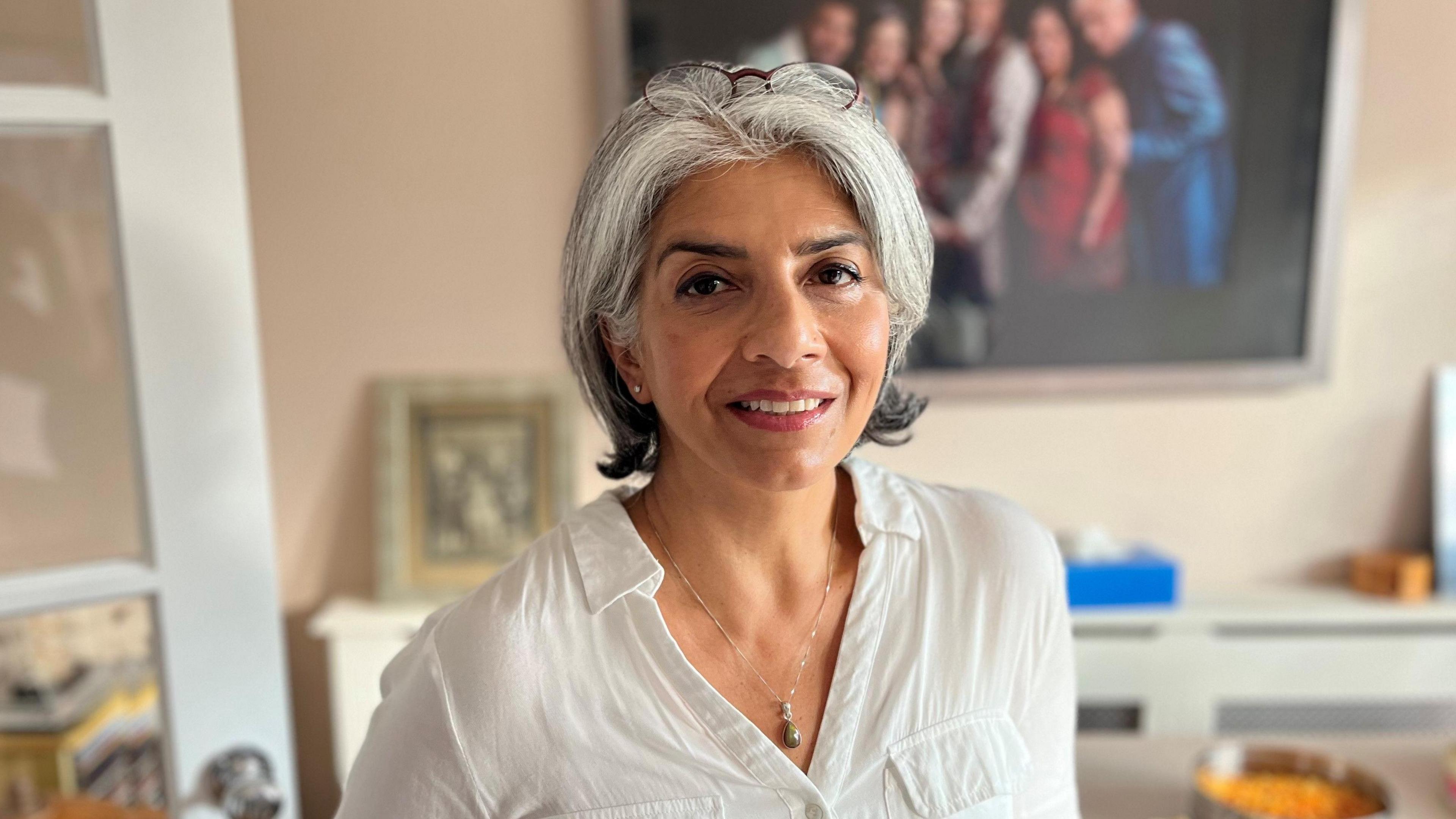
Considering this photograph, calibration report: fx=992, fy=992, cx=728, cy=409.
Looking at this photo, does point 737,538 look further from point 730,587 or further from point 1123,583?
point 1123,583

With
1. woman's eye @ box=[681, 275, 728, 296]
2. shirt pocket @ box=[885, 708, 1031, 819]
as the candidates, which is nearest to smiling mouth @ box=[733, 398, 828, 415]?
woman's eye @ box=[681, 275, 728, 296]

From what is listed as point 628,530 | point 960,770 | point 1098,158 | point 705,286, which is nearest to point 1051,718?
point 960,770

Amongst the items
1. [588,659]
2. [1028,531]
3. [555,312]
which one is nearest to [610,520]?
[588,659]

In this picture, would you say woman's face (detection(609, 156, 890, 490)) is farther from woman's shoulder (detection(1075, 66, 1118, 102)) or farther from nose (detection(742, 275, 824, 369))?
woman's shoulder (detection(1075, 66, 1118, 102))

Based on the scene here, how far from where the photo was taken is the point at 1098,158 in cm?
224

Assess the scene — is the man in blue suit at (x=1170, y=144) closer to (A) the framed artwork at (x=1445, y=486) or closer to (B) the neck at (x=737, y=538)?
(A) the framed artwork at (x=1445, y=486)

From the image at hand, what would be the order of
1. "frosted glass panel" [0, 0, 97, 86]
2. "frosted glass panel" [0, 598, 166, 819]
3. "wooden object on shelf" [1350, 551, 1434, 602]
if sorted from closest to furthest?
1. "frosted glass panel" [0, 0, 97, 86]
2. "frosted glass panel" [0, 598, 166, 819]
3. "wooden object on shelf" [1350, 551, 1434, 602]

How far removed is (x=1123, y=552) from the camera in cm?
233

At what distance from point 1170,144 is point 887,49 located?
680 millimetres

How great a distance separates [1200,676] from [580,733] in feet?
6.13

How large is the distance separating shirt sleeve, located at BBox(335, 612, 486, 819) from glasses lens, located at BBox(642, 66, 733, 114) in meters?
0.56

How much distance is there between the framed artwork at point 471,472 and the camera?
2314 mm

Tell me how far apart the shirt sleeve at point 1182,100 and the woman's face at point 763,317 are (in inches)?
62.9

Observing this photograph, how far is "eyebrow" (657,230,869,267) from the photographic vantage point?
899 mm
